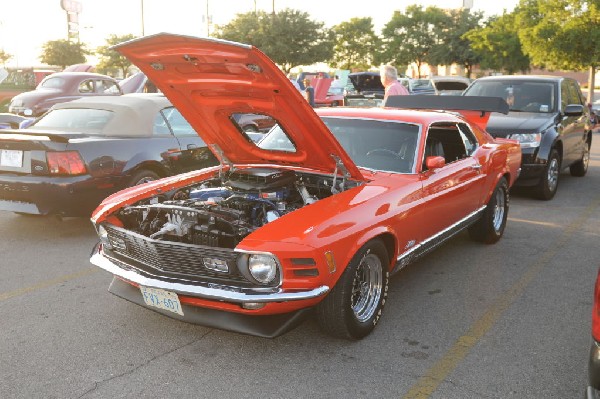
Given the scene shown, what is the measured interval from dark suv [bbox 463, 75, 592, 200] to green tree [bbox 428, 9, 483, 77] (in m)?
43.4

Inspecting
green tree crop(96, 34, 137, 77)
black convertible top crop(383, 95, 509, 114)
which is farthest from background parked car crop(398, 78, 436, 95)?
green tree crop(96, 34, 137, 77)

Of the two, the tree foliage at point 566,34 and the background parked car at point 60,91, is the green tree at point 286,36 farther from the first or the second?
the background parked car at point 60,91

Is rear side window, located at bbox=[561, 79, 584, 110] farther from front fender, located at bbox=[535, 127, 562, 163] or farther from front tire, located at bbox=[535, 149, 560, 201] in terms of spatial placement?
front tire, located at bbox=[535, 149, 560, 201]

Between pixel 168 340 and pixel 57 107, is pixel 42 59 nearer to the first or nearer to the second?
pixel 57 107

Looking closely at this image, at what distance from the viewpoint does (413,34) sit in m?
57.1

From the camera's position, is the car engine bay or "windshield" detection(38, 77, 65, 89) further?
"windshield" detection(38, 77, 65, 89)

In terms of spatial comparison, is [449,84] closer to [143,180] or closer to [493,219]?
[493,219]

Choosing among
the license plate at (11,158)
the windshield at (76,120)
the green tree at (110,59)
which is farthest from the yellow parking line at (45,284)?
the green tree at (110,59)

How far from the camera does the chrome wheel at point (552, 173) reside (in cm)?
835

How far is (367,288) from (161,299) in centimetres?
139

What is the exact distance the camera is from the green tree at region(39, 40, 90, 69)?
56875 millimetres

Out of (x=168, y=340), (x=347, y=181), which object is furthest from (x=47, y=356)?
(x=347, y=181)

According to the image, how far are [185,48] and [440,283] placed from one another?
2.90 metres

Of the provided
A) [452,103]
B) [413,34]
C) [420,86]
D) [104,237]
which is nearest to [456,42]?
[413,34]
